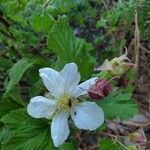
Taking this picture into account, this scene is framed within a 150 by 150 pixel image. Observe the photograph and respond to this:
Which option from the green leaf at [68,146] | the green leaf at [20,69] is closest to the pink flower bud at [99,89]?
the green leaf at [68,146]

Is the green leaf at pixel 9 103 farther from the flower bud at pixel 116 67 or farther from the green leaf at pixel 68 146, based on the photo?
the flower bud at pixel 116 67

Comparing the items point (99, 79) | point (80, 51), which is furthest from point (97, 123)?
point (80, 51)

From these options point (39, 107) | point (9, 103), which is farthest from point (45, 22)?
point (39, 107)

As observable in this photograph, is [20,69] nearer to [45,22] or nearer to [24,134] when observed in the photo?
[45,22]

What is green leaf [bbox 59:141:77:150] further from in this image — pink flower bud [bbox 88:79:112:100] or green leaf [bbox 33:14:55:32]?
green leaf [bbox 33:14:55:32]

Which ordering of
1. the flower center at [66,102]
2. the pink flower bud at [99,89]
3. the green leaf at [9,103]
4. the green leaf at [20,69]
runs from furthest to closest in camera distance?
the green leaf at [20,69] → the green leaf at [9,103] → the flower center at [66,102] → the pink flower bud at [99,89]

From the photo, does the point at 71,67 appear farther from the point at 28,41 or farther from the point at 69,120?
the point at 28,41
